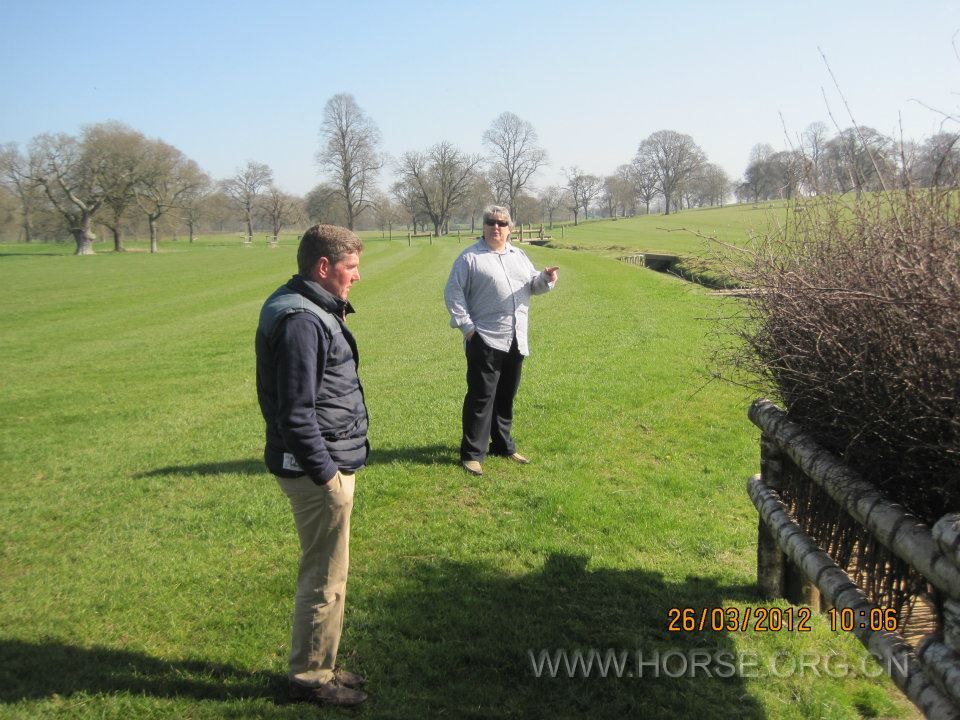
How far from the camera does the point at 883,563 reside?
261cm

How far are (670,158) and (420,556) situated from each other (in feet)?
296

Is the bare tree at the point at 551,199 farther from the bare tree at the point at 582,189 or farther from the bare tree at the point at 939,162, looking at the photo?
the bare tree at the point at 939,162

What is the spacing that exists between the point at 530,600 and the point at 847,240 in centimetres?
269

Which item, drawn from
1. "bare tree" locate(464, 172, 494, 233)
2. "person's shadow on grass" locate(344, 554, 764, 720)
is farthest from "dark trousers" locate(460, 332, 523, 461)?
"bare tree" locate(464, 172, 494, 233)

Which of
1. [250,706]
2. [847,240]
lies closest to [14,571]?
[250,706]

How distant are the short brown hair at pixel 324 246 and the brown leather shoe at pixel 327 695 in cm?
200

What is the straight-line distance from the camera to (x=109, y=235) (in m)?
96.8

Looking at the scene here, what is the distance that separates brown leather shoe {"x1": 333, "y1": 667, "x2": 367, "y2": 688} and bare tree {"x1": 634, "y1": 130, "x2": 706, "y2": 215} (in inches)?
3304

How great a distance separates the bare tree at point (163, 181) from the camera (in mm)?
67875

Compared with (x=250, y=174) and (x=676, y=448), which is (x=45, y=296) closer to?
(x=676, y=448)

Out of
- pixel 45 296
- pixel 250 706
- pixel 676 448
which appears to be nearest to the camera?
pixel 250 706

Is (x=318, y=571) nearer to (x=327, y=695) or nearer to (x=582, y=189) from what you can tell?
(x=327, y=695)

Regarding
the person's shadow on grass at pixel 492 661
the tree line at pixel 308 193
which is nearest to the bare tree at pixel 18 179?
the tree line at pixel 308 193

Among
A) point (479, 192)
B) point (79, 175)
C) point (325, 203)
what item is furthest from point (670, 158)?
point (79, 175)
